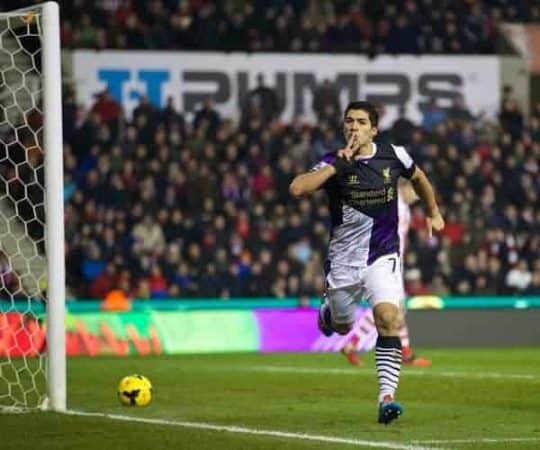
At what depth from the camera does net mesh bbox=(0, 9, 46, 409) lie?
40.8 feet

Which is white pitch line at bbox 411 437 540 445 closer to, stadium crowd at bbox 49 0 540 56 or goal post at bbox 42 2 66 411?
goal post at bbox 42 2 66 411

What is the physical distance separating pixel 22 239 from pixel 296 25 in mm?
10039

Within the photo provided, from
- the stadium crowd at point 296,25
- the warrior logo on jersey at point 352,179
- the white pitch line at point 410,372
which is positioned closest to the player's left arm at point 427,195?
the warrior logo on jersey at point 352,179

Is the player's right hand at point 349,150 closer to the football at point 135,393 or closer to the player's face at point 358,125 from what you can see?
the player's face at point 358,125

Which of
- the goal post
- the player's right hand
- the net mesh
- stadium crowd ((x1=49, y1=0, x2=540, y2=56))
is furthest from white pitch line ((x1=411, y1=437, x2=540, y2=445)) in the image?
stadium crowd ((x1=49, y1=0, x2=540, y2=56))

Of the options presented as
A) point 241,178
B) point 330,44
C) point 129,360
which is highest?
point 330,44

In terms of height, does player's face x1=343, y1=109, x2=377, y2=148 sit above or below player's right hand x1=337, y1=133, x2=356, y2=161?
above

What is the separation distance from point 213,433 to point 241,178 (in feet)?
48.9

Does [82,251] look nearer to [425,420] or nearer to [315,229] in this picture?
[315,229]

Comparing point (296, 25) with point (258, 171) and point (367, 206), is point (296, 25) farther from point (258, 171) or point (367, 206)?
Result: point (367, 206)

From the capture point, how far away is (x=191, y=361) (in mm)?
17328

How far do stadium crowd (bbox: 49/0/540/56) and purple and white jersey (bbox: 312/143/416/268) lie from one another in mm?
14838

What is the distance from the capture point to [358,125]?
390 inches

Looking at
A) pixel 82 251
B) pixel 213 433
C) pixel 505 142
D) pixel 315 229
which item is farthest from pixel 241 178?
pixel 213 433
